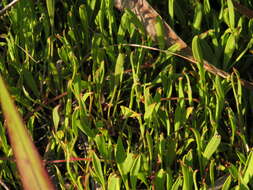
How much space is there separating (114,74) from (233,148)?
1.24 ft

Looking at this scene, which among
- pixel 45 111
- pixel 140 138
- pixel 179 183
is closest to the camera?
pixel 179 183

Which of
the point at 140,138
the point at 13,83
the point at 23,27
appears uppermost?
the point at 23,27

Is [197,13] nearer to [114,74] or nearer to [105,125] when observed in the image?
[114,74]

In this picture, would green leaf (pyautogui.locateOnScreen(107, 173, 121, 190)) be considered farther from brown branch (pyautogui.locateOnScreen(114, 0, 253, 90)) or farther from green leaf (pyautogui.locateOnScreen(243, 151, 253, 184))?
brown branch (pyautogui.locateOnScreen(114, 0, 253, 90))

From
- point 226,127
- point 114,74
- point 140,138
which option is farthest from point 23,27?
point 226,127

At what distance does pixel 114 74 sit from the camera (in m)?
1.16

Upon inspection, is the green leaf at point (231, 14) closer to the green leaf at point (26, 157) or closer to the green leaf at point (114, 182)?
the green leaf at point (114, 182)

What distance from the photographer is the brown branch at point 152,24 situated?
46.1 inches

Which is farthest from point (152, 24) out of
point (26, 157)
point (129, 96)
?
point (26, 157)

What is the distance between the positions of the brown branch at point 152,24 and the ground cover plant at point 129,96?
2 cm

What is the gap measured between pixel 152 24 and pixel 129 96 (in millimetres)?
220

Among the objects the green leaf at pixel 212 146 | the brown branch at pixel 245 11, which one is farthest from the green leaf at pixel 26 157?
the brown branch at pixel 245 11

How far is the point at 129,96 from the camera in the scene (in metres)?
1.21

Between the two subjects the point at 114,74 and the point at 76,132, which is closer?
the point at 76,132
